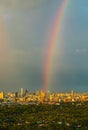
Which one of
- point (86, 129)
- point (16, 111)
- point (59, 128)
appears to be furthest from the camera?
point (16, 111)

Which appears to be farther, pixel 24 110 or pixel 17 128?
pixel 24 110

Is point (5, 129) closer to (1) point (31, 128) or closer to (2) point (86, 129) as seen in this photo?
(1) point (31, 128)

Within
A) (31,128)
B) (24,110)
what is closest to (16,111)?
(24,110)

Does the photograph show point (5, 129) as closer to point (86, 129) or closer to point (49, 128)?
point (49, 128)

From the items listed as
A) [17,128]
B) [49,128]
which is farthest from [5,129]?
[49,128]

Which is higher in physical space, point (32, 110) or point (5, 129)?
point (32, 110)

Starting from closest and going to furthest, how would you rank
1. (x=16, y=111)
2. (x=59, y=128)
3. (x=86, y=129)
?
(x=86, y=129), (x=59, y=128), (x=16, y=111)

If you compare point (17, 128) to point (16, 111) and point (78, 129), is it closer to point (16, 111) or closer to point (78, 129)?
point (78, 129)

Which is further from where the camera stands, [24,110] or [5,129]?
[24,110]

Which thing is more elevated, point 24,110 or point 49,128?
point 24,110
